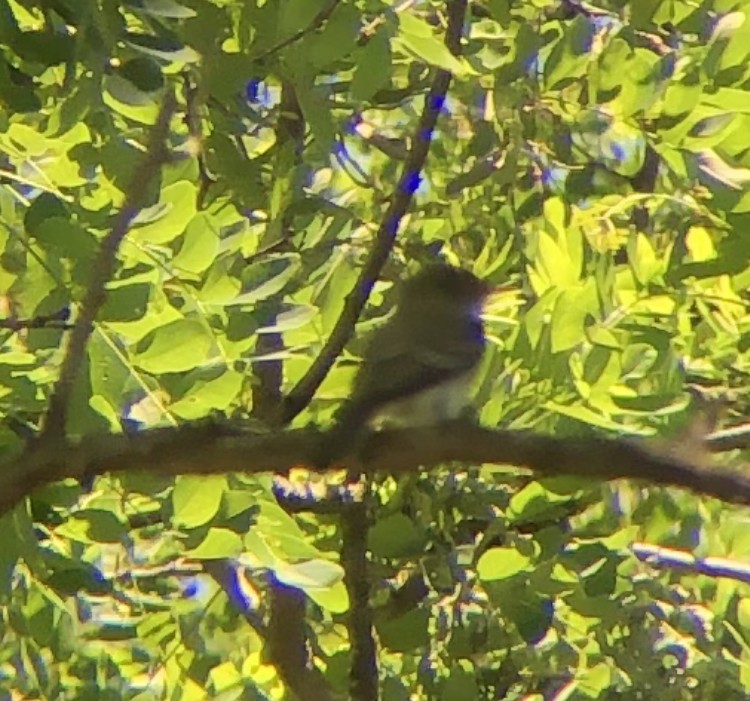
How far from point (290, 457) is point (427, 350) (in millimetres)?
1032

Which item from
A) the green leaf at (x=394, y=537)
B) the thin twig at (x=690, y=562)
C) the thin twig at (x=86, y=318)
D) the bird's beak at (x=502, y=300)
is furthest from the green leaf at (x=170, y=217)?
the thin twig at (x=690, y=562)

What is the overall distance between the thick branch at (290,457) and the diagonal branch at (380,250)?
208 mm

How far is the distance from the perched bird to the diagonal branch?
0.55 ft

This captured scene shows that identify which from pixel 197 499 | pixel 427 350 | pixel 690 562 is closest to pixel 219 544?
pixel 197 499

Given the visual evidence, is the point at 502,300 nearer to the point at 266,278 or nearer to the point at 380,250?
the point at 380,250

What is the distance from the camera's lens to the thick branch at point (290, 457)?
66cm

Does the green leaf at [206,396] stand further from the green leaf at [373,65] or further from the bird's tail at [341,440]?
the green leaf at [373,65]

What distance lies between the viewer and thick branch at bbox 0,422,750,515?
2.16 feet

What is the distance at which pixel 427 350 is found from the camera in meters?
1.72

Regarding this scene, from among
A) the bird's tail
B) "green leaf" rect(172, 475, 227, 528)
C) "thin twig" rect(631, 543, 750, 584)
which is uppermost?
the bird's tail

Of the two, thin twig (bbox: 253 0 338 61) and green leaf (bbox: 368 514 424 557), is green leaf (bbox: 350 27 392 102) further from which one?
green leaf (bbox: 368 514 424 557)

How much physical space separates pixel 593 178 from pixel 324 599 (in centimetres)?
53

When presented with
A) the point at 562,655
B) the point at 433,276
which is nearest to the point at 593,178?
the point at 433,276

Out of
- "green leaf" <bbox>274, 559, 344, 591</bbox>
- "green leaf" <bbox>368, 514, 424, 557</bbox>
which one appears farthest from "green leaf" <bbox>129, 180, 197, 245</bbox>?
"green leaf" <bbox>368, 514, 424, 557</bbox>
